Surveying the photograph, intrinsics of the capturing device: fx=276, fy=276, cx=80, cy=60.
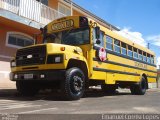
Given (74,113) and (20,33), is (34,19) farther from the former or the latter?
(74,113)

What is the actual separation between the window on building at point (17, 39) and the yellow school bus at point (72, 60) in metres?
4.60

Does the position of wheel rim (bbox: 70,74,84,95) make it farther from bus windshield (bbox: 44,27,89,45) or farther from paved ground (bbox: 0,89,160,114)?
bus windshield (bbox: 44,27,89,45)

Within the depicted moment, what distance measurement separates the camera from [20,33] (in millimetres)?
15375

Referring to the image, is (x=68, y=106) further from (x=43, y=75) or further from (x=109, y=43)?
(x=109, y=43)

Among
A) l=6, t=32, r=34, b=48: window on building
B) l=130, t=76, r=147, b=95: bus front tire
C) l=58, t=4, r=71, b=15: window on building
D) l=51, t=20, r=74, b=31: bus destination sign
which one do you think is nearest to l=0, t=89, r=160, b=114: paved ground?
l=51, t=20, r=74, b=31: bus destination sign

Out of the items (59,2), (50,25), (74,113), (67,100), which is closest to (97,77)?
(67,100)

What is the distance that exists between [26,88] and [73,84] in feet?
7.27

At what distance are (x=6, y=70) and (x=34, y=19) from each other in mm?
3104

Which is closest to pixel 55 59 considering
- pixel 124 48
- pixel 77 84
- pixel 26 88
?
pixel 77 84

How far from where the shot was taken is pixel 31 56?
8.65 m

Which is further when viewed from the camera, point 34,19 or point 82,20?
point 34,19

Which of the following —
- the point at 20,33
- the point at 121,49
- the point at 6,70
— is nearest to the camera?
the point at 121,49

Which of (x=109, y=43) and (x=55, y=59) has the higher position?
(x=109, y=43)

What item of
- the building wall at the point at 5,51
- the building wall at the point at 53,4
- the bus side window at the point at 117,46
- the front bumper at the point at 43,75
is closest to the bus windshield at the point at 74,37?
the front bumper at the point at 43,75
